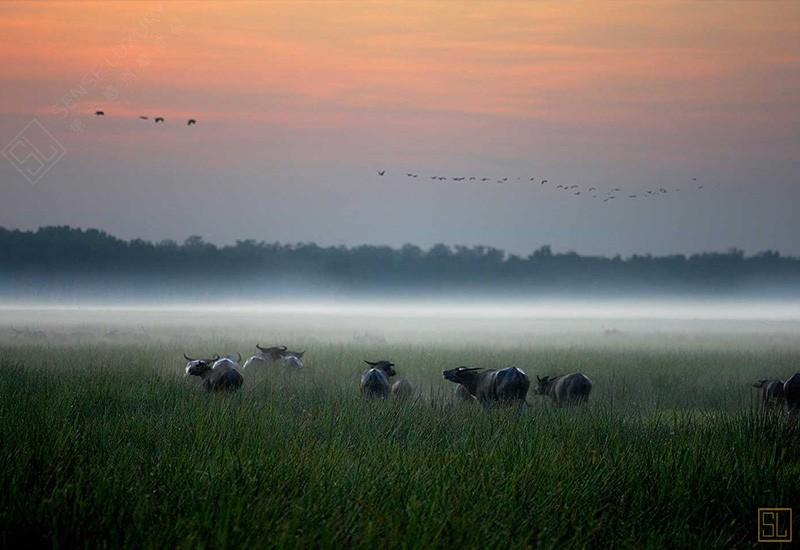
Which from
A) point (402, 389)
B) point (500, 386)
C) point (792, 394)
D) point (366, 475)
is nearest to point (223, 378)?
point (402, 389)

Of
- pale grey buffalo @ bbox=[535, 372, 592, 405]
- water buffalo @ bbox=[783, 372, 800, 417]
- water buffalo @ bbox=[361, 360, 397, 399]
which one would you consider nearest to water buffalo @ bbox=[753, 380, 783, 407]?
water buffalo @ bbox=[783, 372, 800, 417]

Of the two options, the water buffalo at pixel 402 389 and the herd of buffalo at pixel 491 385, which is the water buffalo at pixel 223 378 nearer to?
the herd of buffalo at pixel 491 385

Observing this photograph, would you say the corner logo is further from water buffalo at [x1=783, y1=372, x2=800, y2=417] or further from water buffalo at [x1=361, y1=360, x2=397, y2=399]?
water buffalo at [x1=361, y1=360, x2=397, y2=399]

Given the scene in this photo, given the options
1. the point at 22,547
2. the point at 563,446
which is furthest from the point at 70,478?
the point at 563,446

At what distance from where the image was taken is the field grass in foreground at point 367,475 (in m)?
6.55

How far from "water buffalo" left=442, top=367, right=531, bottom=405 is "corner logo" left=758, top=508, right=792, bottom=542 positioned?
294 inches

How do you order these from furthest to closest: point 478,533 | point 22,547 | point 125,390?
1. point 125,390
2. point 478,533
3. point 22,547

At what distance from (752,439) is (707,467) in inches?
72.4

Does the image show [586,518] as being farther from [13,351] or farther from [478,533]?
[13,351]

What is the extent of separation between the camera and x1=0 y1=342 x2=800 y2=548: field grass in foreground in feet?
21.5

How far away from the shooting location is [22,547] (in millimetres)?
6180

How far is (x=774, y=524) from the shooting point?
27.1 feet

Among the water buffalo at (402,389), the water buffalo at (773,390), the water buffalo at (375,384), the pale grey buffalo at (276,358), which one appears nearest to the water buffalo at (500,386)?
the water buffalo at (402,389)

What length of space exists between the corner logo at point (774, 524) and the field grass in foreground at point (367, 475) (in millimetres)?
105
